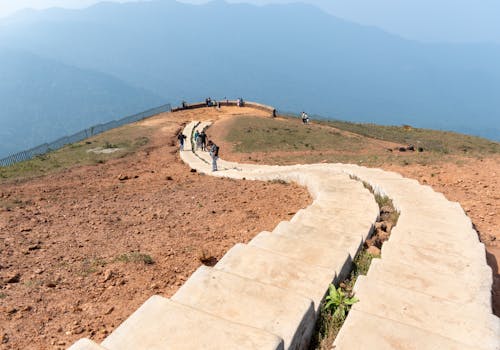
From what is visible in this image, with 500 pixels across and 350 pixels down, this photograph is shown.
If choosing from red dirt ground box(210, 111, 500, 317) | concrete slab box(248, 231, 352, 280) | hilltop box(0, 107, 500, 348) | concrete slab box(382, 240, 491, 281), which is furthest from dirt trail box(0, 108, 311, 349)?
red dirt ground box(210, 111, 500, 317)

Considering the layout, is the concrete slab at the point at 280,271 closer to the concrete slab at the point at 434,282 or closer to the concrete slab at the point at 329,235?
the concrete slab at the point at 434,282

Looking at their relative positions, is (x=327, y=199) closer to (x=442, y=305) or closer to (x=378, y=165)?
(x=442, y=305)

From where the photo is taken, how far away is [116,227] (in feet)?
27.8

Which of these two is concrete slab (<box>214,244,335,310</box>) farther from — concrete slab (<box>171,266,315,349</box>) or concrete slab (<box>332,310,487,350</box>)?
concrete slab (<box>332,310,487,350</box>)

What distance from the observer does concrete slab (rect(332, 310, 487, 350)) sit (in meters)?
3.15

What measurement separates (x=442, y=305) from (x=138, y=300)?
3980mm

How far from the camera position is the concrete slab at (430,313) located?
3399mm

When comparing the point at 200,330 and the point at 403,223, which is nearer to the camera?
the point at 200,330

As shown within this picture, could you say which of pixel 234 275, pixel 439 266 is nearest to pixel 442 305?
pixel 439 266

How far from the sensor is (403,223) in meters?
6.60

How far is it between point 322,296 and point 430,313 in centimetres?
112

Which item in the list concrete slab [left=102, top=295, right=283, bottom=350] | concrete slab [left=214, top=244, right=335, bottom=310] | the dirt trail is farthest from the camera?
the dirt trail

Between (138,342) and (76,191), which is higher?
(138,342)

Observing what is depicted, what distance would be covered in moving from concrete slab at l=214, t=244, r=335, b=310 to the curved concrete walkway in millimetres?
13
